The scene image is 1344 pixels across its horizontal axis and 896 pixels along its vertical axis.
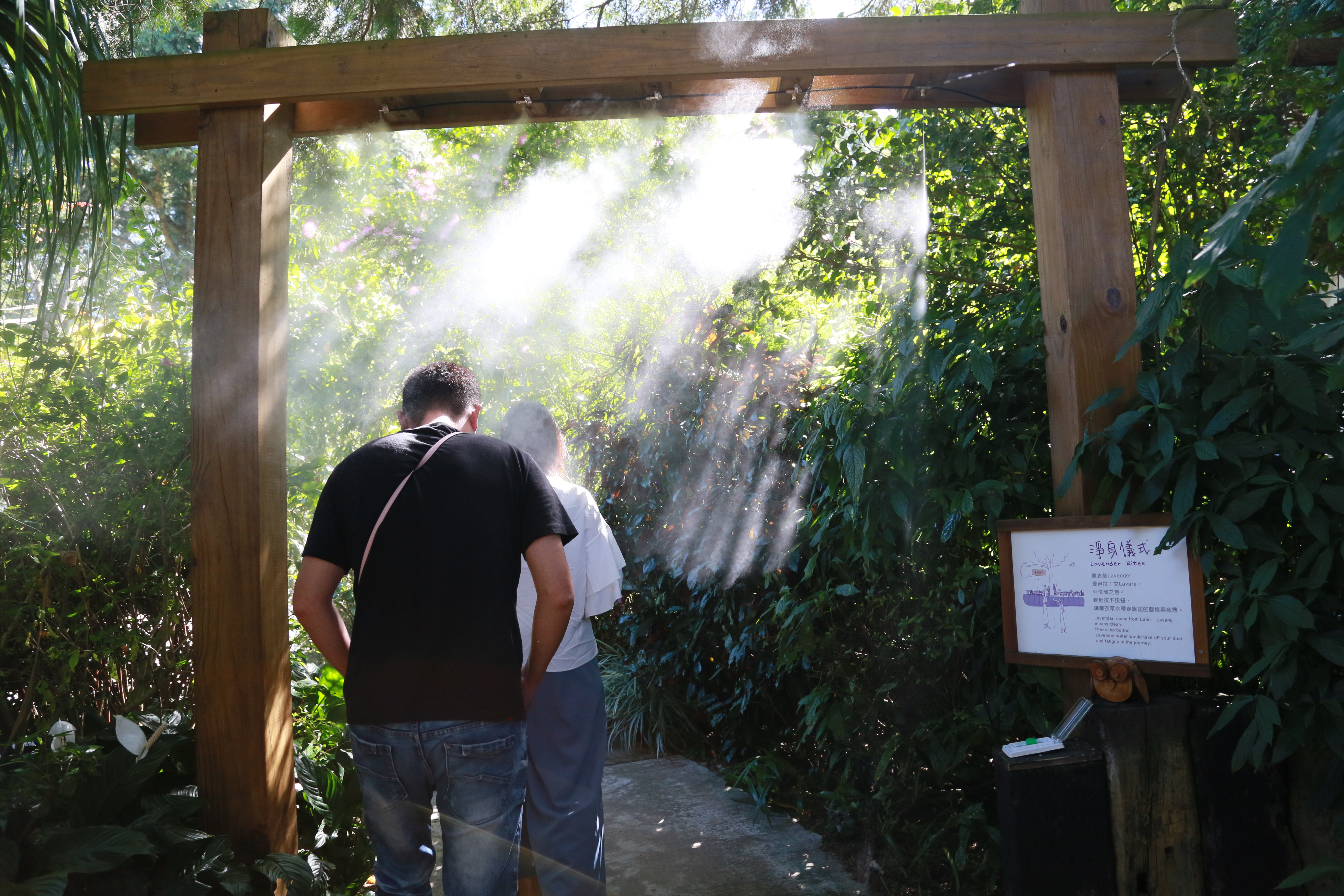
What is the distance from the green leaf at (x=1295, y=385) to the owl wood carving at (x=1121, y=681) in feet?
2.63

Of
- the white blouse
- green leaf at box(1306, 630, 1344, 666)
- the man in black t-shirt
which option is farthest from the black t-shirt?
green leaf at box(1306, 630, 1344, 666)

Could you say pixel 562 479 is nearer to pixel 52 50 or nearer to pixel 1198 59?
pixel 52 50

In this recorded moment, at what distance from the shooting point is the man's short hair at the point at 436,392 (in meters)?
2.42

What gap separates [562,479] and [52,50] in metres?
2.03

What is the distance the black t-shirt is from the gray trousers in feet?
1.98

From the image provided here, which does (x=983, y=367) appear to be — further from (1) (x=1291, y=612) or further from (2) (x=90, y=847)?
(2) (x=90, y=847)

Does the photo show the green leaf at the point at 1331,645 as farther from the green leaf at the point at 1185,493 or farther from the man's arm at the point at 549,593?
the man's arm at the point at 549,593

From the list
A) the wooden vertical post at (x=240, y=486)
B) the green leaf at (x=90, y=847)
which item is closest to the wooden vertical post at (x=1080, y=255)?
the wooden vertical post at (x=240, y=486)

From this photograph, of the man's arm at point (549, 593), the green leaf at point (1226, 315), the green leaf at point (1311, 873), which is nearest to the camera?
the green leaf at point (1311, 873)

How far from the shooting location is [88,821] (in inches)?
101

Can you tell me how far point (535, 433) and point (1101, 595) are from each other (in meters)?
1.77

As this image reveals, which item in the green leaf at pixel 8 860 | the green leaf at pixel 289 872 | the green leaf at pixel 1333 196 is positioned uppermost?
the green leaf at pixel 1333 196

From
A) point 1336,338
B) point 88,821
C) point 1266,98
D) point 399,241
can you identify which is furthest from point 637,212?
point 1336,338

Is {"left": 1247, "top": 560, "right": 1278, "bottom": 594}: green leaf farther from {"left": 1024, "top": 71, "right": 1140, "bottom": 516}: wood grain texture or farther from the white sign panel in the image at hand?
{"left": 1024, "top": 71, "right": 1140, "bottom": 516}: wood grain texture
